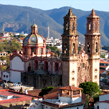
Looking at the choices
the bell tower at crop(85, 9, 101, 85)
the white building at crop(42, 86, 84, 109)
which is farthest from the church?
the white building at crop(42, 86, 84, 109)

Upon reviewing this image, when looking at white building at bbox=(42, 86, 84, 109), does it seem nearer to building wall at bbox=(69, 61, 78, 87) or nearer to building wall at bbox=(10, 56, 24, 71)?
building wall at bbox=(69, 61, 78, 87)

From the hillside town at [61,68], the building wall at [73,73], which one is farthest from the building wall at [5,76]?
the building wall at [73,73]

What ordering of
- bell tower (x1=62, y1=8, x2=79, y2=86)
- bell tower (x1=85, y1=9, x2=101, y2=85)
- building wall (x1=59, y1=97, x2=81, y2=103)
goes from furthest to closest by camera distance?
1. bell tower (x1=85, y1=9, x2=101, y2=85)
2. bell tower (x1=62, y1=8, x2=79, y2=86)
3. building wall (x1=59, y1=97, x2=81, y2=103)

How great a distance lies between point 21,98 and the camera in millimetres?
36938

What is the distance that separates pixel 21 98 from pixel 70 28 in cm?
1488

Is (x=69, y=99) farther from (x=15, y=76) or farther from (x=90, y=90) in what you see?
(x=15, y=76)

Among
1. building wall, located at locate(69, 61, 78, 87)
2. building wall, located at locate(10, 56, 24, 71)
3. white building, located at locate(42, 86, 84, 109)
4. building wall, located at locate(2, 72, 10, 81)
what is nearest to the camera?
white building, located at locate(42, 86, 84, 109)

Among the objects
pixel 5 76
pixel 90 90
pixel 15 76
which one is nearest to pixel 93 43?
pixel 90 90

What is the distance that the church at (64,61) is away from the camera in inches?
1944

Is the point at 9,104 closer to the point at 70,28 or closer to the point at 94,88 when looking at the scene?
the point at 94,88

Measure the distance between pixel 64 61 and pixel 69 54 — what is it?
42.8 inches

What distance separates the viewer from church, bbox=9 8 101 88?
4938 cm

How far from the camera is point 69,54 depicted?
161ft

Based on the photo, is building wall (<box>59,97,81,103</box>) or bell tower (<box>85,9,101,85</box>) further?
bell tower (<box>85,9,101,85</box>)
